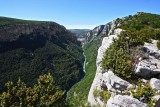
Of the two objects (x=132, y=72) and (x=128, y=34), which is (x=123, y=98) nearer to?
(x=132, y=72)

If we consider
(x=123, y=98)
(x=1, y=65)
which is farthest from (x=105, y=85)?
(x=1, y=65)

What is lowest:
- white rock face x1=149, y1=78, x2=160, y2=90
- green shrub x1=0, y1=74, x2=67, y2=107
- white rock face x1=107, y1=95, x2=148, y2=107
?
green shrub x1=0, y1=74, x2=67, y2=107

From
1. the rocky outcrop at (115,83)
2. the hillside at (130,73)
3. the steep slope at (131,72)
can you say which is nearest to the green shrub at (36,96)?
the hillside at (130,73)

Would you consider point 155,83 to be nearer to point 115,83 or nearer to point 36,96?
point 115,83

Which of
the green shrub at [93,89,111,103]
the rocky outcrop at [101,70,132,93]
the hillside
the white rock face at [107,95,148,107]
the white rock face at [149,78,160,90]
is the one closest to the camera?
the white rock face at [107,95,148,107]

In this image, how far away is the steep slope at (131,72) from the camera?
31.0m

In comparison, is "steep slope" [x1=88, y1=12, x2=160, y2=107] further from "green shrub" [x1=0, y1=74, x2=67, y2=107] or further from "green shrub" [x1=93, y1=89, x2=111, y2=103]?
"green shrub" [x1=0, y1=74, x2=67, y2=107]

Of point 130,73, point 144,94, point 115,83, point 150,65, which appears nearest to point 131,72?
point 130,73

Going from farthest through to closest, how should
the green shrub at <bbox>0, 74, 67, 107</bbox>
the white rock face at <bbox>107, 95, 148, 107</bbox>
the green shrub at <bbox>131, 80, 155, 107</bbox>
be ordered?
the green shrub at <bbox>0, 74, 67, 107</bbox> → the green shrub at <bbox>131, 80, 155, 107</bbox> → the white rock face at <bbox>107, 95, 148, 107</bbox>

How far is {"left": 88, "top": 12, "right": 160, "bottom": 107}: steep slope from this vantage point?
31.0 m

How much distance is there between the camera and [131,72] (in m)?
36.5

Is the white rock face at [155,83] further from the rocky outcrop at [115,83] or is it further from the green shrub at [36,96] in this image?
the green shrub at [36,96]

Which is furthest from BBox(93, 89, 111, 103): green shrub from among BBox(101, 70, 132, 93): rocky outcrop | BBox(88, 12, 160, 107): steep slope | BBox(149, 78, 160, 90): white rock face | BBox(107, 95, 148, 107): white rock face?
BBox(107, 95, 148, 107): white rock face

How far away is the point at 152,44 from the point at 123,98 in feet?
53.6
